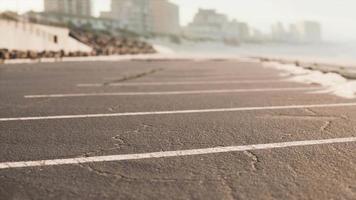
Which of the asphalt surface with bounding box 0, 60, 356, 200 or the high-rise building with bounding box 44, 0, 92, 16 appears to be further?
the high-rise building with bounding box 44, 0, 92, 16

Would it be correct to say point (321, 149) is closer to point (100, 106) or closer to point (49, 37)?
point (100, 106)

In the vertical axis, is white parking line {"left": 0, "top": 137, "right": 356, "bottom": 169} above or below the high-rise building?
below

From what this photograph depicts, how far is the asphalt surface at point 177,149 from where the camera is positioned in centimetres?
270

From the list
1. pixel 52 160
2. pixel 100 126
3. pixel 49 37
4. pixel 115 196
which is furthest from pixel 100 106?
pixel 49 37

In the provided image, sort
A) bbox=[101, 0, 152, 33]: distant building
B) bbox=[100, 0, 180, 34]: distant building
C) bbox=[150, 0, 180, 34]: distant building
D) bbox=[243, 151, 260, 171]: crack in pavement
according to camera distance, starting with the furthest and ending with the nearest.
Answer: bbox=[150, 0, 180, 34]: distant building
bbox=[100, 0, 180, 34]: distant building
bbox=[101, 0, 152, 33]: distant building
bbox=[243, 151, 260, 171]: crack in pavement

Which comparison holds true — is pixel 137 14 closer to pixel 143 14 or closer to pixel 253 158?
pixel 143 14

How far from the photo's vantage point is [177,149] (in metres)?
3.72

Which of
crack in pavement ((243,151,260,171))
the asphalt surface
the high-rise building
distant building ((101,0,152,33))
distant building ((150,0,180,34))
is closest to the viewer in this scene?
the asphalt surface

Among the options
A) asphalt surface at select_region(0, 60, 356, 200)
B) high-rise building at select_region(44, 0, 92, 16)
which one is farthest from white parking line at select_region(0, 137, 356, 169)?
high-rise building at select_region(44, 0, 92, 16)

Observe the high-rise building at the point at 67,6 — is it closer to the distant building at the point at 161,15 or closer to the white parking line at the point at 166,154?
the distant building at the point at 161,15

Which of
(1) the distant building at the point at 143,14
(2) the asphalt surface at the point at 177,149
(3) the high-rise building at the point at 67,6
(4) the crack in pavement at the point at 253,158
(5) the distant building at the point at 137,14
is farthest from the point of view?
(1) the distant building at the point at 143,14

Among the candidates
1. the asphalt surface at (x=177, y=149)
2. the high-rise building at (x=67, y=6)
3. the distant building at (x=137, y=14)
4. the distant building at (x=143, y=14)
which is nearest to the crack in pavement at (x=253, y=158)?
the asphalt surface at (x=177, y=149)

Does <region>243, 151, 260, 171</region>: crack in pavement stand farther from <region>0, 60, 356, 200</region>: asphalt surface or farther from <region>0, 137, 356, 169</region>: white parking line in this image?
<region>0, 137, 356, 169</region>: white parking line

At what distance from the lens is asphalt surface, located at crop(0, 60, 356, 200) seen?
2.70m
